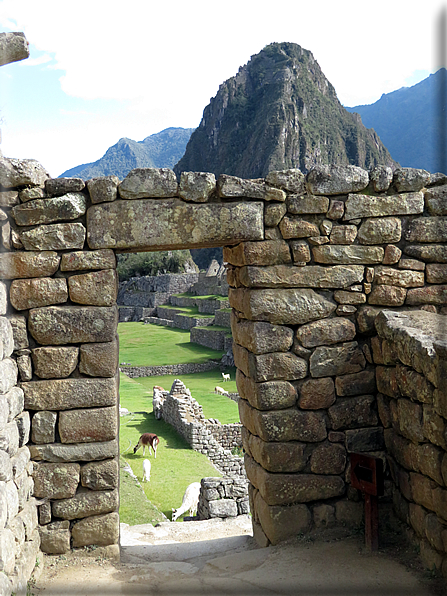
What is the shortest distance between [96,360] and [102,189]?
146 centimetres

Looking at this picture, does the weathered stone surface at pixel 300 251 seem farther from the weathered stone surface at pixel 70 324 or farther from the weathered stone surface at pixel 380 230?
the weathered stone surface at pixel 70 324

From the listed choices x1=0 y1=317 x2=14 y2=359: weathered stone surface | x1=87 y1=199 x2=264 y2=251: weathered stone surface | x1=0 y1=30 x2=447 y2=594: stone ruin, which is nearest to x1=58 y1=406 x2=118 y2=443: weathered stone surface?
x1=0 y1=30 x2=447 y2=594: stone ruin

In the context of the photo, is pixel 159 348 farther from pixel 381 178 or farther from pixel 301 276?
pixel 381 178

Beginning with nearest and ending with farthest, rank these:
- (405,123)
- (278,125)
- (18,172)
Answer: (18,172), (405,123), (278,125)

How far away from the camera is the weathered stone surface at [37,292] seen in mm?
4660

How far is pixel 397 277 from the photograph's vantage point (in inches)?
201

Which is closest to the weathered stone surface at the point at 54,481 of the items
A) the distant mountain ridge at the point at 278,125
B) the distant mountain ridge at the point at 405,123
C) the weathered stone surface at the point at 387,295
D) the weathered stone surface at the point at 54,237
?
the weathered stone surface at the point at 54,237

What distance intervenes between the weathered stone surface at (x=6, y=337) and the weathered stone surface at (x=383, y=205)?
3.05 meters

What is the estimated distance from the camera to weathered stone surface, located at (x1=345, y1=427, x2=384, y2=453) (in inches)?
197

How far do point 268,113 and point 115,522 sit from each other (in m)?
120

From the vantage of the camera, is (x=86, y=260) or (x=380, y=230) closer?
(x=86, y=260)

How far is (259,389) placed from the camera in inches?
192

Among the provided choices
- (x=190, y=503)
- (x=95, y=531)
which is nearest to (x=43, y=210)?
(x=95, y=531)

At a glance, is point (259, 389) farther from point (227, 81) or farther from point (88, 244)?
point (227, 81)
